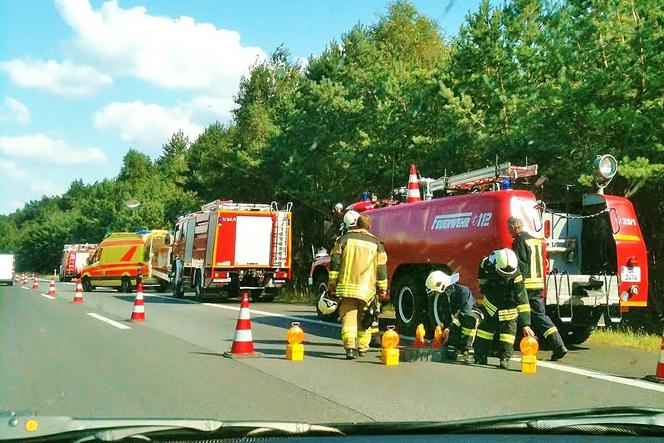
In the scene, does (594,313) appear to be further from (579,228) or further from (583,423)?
(583,423)

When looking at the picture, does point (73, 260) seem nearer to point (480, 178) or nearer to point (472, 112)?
point (472, 112)

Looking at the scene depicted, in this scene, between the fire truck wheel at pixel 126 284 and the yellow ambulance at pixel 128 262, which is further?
the fire truck wheel at pixel 126 284

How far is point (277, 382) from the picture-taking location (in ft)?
24.4

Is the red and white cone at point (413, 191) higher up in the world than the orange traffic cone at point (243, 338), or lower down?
higher up

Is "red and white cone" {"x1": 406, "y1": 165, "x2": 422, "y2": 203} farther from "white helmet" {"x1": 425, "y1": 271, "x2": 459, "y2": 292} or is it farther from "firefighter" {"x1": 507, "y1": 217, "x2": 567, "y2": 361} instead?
"firefighter" {"x1": 507, "y1": 217, "x2": 567, "y2": 361}

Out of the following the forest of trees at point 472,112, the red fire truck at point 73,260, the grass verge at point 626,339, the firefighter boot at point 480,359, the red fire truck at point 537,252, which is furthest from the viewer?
the red fire truck at point 73,260

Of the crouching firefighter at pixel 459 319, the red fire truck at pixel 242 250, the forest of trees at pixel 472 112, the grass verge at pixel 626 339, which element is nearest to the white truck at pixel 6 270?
the forest of trees at pixel 472 112

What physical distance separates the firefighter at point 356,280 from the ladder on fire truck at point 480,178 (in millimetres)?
3191

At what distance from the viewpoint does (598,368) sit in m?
8.74

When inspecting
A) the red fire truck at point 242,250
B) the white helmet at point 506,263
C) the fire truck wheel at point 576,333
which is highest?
the red fire truck at point 242,250

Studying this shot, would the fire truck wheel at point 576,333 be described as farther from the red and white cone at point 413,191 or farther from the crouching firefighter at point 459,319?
the red and white cone at point 413,191

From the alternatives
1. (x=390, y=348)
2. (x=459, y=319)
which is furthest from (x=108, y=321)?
(x=459, y=319)

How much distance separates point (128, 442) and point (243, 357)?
6394 millimetres

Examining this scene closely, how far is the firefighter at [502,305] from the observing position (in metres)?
8.45
